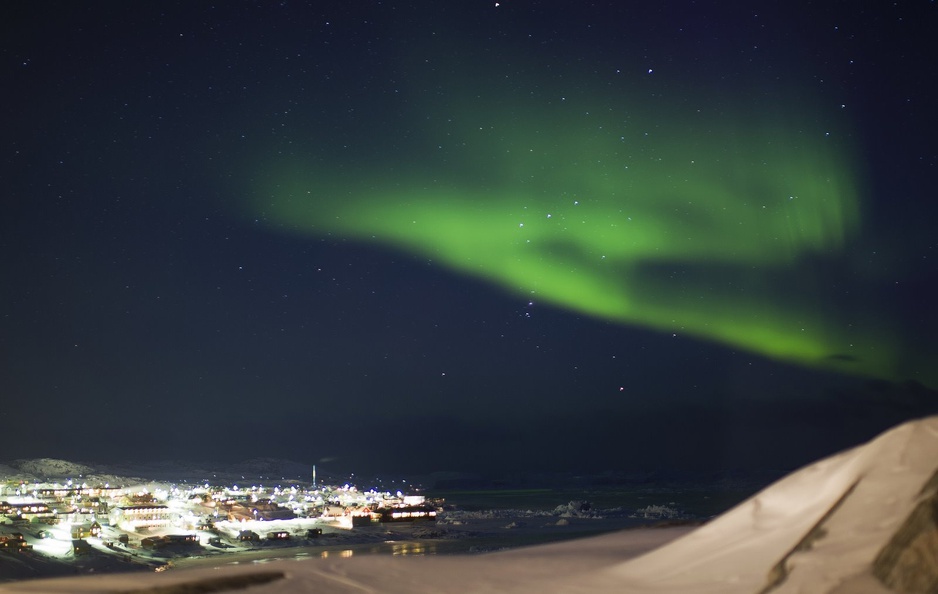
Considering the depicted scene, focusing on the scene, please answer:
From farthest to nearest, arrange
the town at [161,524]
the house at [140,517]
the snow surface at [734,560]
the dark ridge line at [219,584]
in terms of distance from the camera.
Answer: the house at [140,517]
the town at [161,524]
the dark ridge line at [219,584]
the snow surface at [734,560]

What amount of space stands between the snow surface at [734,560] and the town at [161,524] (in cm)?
2391

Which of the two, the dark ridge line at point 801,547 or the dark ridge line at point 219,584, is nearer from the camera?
the dark ridge line at point 801,547

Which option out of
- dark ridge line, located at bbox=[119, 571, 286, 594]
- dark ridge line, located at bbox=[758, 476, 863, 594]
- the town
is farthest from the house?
dark ridge line, located at bbox=[758, 476, 863, 594]

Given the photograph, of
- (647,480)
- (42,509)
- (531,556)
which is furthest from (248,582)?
(647,480)

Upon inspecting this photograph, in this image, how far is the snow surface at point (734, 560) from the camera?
4512 millimetres

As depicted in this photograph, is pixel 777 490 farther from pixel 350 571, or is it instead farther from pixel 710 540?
pixel 350 571

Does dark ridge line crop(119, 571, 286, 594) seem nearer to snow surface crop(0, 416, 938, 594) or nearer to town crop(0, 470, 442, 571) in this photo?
Answer: snow surface crop(0, 416, 938, 594)

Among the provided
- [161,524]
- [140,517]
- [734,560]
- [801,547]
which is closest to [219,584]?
[734,560]

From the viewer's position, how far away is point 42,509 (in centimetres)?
5647

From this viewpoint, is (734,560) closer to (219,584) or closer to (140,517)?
(219,584)

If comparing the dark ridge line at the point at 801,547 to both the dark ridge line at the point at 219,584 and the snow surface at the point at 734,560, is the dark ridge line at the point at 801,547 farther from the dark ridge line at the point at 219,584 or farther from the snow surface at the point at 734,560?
the dark ridge line at the point at 219,584

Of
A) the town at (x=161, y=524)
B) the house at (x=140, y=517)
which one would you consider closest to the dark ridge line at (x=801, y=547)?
the town at (x=161, y=524)

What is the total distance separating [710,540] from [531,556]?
2.03 meters

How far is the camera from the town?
123 feet
